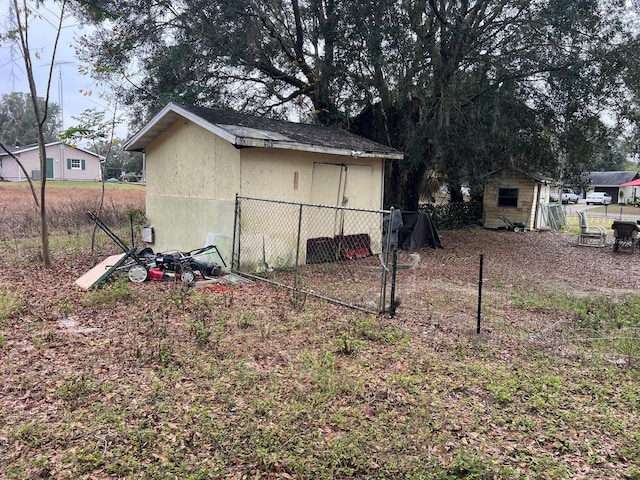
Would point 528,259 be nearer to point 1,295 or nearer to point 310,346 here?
point 310,346

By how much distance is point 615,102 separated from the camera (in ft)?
36.2

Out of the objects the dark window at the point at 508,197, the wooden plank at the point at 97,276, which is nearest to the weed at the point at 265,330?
the wooden plank at the point at 97,276

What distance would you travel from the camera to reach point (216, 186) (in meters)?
8.73

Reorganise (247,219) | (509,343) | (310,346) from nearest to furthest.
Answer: (310,346), (509,343), (247,219)

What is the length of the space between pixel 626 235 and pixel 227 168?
12.0 metres

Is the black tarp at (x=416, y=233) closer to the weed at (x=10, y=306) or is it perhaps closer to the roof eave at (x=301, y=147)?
the roof eave at (x=301, y=147)

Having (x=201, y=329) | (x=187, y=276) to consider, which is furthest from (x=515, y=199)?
(x=201, y=329)

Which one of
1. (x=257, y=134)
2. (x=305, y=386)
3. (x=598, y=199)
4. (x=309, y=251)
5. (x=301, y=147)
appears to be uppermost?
(x=598, y=199)

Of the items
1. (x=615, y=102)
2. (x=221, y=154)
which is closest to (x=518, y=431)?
(x=221, y=154)

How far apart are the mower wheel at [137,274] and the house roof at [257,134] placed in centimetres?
262

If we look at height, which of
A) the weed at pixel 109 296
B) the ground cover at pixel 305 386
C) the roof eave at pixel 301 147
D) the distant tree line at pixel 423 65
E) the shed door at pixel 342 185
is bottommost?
the ground cover at pixel 305 386

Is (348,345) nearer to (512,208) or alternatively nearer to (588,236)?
(588,236)

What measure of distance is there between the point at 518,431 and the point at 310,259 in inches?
264

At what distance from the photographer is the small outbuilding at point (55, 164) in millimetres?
40119
